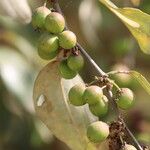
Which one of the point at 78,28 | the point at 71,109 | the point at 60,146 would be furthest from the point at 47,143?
the point at 71,109

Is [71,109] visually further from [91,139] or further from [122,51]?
[122,51]

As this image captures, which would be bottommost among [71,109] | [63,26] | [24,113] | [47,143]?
[47,143]

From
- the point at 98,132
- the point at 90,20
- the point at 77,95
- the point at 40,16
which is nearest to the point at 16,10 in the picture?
the point at 40,16

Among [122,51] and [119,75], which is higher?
[119,75]

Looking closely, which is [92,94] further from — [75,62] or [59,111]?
[59,111]

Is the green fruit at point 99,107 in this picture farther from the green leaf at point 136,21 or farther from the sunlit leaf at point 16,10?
the sunlit leaf at point 16,10

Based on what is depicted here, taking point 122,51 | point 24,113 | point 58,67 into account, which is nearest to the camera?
point 58,67
